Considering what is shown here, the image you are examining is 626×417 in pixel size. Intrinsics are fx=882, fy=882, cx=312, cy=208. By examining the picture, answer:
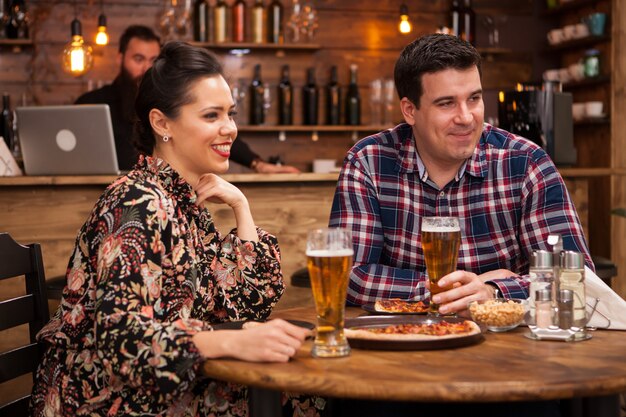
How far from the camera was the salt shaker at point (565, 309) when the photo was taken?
160 centimetres

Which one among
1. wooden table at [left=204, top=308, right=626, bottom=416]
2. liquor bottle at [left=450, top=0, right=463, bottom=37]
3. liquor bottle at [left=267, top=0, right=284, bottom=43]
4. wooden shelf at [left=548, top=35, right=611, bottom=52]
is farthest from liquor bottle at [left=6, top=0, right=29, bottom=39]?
wooden table at [left=204, top=308, right=626, bottom=416]

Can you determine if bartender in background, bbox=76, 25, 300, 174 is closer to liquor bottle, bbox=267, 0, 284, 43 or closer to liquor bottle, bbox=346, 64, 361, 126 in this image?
liquor bottle, bbox=267, 0, 284, 43

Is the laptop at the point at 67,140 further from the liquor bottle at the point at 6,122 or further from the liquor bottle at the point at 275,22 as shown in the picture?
the liquor bottle at the point at 275,22

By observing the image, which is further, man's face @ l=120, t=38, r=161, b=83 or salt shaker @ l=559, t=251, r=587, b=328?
man's face @ l=120, t=38, r=161, b=83

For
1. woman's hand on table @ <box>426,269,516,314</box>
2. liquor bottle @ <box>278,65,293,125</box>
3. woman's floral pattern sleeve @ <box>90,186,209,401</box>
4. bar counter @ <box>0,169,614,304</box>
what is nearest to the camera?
woman's floral pattern sleeve @ <box>90,186,209,401</box>

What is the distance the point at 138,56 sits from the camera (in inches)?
202

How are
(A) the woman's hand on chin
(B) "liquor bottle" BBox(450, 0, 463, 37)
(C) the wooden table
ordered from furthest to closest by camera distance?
(B) "liquor bottle" BBox(450, 0, 463, 37) < (A) the woman's hand on chin < (C) the wooden table

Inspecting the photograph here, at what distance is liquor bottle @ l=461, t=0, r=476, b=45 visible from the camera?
647cm

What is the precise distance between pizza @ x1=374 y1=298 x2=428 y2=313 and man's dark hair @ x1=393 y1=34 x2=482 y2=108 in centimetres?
62

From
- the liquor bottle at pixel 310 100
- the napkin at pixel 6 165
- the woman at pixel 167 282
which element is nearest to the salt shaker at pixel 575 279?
the woman at pixel 167 282

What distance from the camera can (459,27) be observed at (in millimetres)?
6465

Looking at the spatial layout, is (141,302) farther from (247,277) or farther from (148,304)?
(247,277)

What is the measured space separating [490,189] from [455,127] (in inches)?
7.4

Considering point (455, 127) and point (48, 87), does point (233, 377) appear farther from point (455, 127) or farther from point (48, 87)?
point (48, 87)
